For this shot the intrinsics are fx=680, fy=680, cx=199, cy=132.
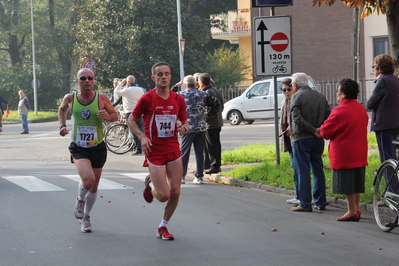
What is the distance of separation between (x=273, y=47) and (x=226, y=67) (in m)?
27.3

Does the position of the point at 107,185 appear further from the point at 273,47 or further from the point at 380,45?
the point at 380,45

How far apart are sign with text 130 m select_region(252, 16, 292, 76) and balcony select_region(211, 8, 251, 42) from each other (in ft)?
94.7

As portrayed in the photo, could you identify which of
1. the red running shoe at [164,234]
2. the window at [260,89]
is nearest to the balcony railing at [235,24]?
the window at [260,89]

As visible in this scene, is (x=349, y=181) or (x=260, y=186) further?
(x=260, y=186)

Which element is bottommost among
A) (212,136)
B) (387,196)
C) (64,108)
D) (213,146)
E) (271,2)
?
(387,196)

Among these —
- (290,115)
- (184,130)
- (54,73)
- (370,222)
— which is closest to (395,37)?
(290,115)

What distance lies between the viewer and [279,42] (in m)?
12.4

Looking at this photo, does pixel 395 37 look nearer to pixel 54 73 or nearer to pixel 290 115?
pixel 290 115

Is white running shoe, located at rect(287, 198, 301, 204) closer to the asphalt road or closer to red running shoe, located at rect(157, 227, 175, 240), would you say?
the asphalt road

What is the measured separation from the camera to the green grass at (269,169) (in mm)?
10836

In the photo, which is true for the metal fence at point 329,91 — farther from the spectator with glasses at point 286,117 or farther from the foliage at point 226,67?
the spectator with glasses at point 286,117

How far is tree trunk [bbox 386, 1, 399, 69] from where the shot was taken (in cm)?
1030

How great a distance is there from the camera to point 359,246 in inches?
267

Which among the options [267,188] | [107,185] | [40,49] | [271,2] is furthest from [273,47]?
[40,49]
